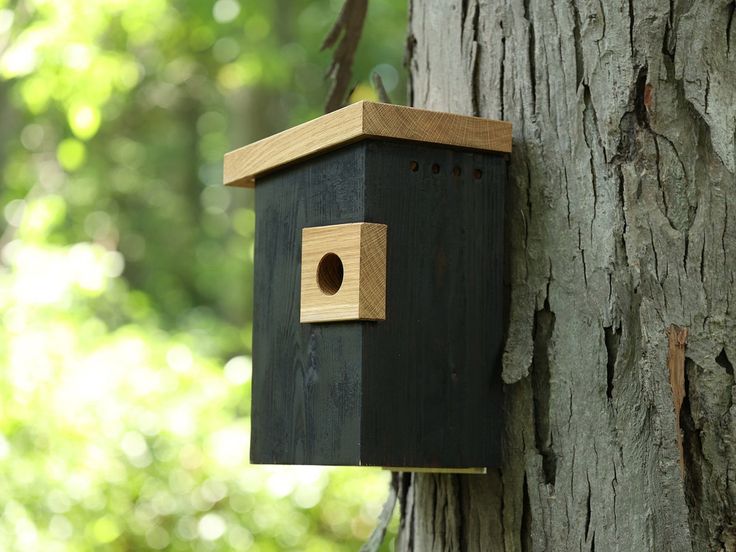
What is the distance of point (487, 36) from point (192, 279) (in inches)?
420

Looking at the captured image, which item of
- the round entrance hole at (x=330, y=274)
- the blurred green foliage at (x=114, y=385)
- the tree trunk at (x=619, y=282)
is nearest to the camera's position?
A: the tree trunk at (x=619, y=282)

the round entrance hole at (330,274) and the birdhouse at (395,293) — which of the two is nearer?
the birdhouse at (395,293)

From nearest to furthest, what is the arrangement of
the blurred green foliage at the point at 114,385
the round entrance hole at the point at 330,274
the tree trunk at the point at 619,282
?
the tree trunk at the point at 619,282
the round entrance hole at the point at 330,274
the blurred green foliage at the point at 114,385

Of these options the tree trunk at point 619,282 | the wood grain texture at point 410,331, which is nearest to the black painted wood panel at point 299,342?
the wood grain texture at point 410,331

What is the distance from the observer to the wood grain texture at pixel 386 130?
1695 millimetres

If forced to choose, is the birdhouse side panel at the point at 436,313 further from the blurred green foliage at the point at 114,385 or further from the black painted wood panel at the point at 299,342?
the blurred green foliage at the point at 114,385

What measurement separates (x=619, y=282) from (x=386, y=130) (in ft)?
1.56

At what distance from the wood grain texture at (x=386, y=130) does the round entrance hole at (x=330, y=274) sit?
0.20 metres

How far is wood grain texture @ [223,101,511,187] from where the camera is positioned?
170 centimetres

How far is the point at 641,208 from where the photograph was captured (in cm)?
169

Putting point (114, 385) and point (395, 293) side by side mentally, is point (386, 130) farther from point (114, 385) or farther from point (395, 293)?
point (114, 385)

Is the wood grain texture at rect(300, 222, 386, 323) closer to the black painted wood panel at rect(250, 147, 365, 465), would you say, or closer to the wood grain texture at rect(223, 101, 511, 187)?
the black painted wood panel at rect(250, 147, 365, 465)

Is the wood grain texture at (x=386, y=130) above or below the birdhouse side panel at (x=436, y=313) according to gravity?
above

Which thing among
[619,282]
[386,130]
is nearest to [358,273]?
[386,130]
